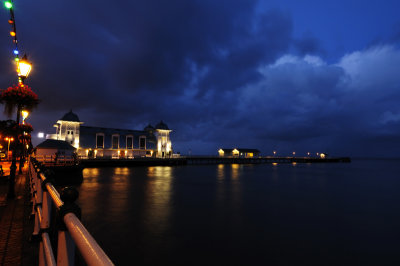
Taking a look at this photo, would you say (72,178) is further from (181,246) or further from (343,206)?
(343,206)

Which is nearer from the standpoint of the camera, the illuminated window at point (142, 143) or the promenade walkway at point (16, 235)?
the promenade walkway at point (16, 235)

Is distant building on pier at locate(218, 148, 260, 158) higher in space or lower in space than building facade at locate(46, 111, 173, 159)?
lower

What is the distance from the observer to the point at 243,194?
93.9ft

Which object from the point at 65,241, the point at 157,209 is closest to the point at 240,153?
the point at 157,209

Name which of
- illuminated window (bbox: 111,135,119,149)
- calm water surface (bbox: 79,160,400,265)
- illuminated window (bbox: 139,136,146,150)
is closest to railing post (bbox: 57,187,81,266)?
calm water surface (bbox: 79,160,400,265)

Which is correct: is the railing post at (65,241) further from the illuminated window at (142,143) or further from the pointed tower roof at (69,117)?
the illuminated window at (142,143)

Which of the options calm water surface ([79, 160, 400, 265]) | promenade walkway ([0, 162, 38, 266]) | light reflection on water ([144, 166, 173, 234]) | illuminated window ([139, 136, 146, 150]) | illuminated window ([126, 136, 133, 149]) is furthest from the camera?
illuminated window ([139, 136, 146, 150])

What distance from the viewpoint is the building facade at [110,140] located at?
55812 millimetres

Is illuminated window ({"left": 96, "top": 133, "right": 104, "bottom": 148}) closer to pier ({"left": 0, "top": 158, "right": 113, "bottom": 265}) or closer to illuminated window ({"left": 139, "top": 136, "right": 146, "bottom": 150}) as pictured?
illuminated window ({"left": 139, "top": 136, "right": 146, "bottom": 150})

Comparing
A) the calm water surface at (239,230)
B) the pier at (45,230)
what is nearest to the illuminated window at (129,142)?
the calm water surface at (239,230)

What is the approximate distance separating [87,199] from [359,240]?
2201 cm

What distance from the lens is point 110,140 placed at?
61562 mm

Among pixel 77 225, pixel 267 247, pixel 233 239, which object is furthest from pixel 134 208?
pixel 77 225

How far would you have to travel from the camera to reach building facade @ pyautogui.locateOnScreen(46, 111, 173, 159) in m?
55.8
